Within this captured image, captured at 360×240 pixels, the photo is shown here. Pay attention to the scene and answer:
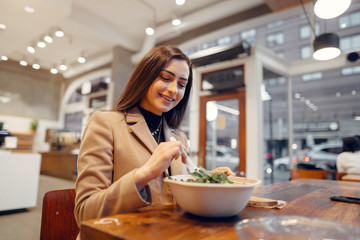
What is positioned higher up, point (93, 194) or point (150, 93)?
point (150, 93)

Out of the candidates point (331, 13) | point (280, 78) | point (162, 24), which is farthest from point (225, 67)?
point (331, 13)

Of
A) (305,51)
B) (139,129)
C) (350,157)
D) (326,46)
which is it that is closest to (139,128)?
(139,129)

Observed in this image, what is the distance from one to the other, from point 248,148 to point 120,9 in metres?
4.04

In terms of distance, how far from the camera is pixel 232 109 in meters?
4.52

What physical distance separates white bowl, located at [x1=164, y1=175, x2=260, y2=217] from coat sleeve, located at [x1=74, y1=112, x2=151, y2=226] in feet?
0.51

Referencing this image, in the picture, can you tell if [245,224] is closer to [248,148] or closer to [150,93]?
[150,93]

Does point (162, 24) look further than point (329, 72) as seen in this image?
Yes

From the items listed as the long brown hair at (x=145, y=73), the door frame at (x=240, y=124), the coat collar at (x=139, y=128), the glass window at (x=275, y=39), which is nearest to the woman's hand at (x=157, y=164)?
the coat collar at (x=139, y=128)

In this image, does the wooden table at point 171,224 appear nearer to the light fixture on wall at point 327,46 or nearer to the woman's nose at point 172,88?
the woman's nose at point 172,88

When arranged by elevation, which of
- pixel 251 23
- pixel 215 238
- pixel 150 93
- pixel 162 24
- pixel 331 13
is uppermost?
pixel 162 24

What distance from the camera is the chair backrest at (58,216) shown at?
0.97 metres

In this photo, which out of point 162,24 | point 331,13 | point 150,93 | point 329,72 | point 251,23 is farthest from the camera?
point 162,24

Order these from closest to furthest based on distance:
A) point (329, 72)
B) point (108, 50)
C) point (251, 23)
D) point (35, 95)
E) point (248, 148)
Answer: point (248, 148)
point (329, 72)
point (251, 23)
point (108, 50)
point (35, 95)

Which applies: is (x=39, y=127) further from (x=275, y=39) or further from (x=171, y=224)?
(x=171, y=224)
